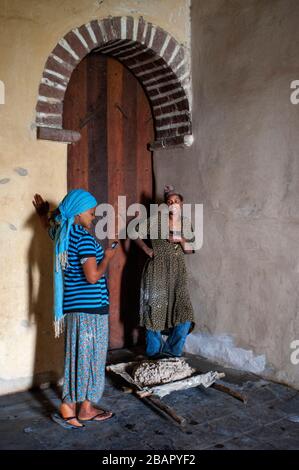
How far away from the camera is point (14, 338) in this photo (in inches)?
153

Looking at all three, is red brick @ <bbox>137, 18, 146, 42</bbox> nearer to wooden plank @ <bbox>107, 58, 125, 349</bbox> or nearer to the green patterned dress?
wooden plank @ <bbox>107, 58, 125, 349</bbox>

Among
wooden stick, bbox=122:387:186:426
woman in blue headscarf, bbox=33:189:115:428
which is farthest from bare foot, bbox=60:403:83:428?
wooden stick, bbox=122:387:186:426

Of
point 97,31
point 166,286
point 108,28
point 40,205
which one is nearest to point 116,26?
point 108,28

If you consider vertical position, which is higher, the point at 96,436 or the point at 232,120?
the point at 232,120

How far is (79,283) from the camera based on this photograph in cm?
334

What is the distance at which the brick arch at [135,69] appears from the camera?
13.1 ft

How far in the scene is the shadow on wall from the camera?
3.95 metres

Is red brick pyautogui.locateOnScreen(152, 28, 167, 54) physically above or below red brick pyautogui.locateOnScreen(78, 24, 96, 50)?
above

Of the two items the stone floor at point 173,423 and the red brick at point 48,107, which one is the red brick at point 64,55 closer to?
the red brick at point 48,107

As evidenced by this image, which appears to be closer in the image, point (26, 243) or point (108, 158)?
point (26, 243)
